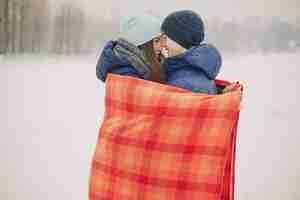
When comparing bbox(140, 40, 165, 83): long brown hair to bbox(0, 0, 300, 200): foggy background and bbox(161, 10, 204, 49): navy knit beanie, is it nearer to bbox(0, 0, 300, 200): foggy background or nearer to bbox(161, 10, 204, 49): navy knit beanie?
bbox(161, 10, 204, 49): navy knit beanie

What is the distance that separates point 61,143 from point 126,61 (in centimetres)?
100

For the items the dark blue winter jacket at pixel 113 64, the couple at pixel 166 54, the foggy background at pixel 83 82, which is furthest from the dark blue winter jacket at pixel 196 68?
the foggy background at pixel 83 82

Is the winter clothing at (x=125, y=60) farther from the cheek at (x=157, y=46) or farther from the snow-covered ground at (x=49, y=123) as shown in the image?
the snow-covered ground at (x=49, y=123)

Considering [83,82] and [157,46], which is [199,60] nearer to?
[157,46]

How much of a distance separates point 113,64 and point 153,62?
0.12 m

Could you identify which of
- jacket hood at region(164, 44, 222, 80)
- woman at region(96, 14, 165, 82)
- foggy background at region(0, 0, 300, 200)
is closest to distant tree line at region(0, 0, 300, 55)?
foggy background at region(0, 0, 300, 200)

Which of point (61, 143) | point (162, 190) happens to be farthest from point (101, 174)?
point (61, 143)

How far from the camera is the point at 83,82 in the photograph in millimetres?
2475

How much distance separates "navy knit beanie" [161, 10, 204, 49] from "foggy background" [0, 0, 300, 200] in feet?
2.58

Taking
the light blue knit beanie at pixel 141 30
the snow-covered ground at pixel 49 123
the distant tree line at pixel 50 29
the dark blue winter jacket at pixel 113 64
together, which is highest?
the distant tree line at pixel 50 29

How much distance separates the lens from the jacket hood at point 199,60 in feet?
5.16

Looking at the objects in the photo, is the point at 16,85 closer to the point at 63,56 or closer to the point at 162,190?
the point at 63,56

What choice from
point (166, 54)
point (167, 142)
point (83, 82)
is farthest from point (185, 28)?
point (83, 82)

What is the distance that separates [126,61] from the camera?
1594 mm
